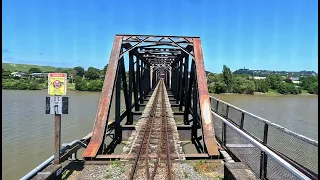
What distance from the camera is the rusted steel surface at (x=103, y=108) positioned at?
7561 millimetres

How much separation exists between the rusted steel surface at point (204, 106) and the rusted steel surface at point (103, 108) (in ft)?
9.86

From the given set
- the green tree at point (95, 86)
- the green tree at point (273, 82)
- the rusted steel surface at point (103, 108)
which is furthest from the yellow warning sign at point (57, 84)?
the green tree at point (273, 82)

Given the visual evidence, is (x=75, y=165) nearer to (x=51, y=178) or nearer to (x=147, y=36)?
(x=51, y=178)

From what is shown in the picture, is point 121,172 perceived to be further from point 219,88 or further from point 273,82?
point 273,82

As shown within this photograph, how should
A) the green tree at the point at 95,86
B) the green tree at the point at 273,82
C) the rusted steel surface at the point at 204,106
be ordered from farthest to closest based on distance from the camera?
the green tree at the point at 273,82 → the green tree at the point at 95,86 → the rusted steel surface at the point at 204,106

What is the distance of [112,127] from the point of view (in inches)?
496

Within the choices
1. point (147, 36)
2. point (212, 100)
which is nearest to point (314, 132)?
point (212, 100)

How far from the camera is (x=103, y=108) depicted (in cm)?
866

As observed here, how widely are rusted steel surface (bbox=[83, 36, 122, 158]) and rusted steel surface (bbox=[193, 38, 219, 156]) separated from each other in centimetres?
301

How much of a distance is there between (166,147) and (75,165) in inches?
128

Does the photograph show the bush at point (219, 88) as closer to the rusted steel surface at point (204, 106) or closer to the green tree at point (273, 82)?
the green tree at point (273, 82)

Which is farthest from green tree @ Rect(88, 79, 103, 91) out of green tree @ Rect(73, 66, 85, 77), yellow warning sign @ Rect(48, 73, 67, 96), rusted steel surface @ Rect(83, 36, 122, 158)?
yellow warning sign @ Rect(48, 73, 67, 96)

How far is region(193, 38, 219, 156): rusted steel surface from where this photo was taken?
7.71m

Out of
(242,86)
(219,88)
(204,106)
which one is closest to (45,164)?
(204,106)
